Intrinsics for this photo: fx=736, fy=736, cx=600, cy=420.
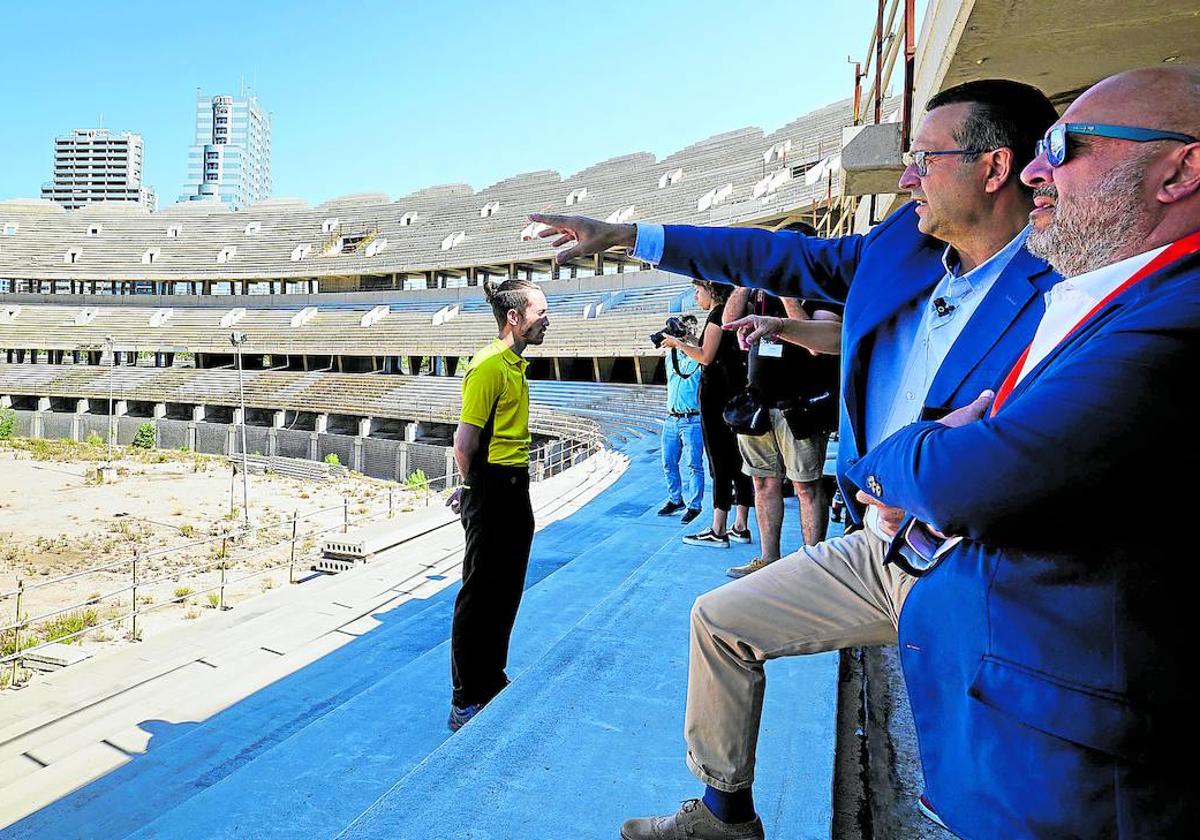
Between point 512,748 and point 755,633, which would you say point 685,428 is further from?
point 755,633

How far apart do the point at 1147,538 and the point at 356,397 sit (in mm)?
34638

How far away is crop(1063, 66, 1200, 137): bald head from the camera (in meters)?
1.02

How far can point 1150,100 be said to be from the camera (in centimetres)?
105

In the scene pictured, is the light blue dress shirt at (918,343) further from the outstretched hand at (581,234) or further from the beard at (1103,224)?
the outstretched hand at (581,234)

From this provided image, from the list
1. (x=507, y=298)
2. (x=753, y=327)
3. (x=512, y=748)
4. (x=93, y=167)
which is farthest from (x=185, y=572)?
(x=93, y=167)

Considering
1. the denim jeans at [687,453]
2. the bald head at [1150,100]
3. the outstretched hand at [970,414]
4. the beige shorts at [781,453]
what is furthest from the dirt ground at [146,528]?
the bald head at [1150,100]

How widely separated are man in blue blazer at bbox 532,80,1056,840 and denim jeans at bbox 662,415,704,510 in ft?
12.7

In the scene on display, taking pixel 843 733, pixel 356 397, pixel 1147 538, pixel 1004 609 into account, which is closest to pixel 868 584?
pixel 1004 609

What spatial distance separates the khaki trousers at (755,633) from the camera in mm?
1583

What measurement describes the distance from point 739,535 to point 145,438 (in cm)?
3741

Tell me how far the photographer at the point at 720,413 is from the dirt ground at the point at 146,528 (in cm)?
534

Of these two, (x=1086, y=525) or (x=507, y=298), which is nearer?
(x=1086, y=525)

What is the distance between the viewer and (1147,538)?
900mm

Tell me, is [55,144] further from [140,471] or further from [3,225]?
[140,471]
